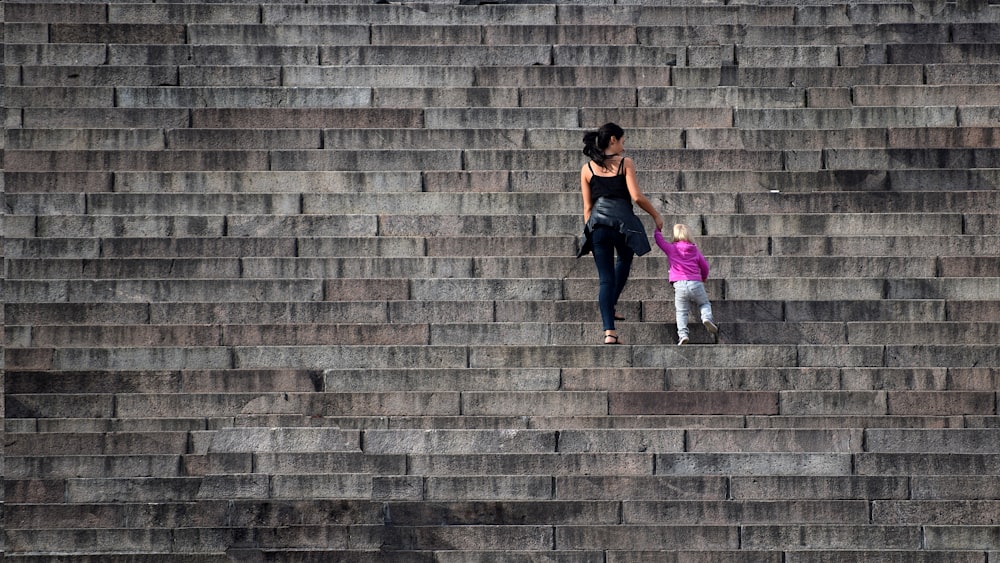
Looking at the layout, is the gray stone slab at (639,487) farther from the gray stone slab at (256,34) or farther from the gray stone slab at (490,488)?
the gray stone slab at (256,34)

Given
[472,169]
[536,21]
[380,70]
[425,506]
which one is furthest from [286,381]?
[536,21]

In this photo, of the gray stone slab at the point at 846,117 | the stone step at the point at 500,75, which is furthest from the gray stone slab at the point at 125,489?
the gray stone slab at the point at 846,117

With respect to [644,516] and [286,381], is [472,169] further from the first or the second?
[644,516]

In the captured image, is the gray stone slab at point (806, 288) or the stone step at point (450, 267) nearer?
the gray stone slab at point (806, 288)

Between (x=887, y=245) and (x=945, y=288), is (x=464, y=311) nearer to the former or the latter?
(x=887, y=245)

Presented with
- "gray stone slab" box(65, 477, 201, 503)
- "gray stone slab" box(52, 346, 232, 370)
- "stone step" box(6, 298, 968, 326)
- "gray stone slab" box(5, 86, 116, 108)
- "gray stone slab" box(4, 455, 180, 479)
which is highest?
"gray stone slab" box(5, 86, 116, 108)

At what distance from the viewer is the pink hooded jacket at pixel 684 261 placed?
455 inches

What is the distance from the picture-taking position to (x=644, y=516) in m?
10.4

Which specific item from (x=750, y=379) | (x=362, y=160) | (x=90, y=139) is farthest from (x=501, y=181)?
(x=90, y=139)

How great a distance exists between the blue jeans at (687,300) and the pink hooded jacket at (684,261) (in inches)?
1.9

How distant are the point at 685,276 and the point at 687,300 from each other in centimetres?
18

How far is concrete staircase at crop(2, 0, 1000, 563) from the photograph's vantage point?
34.4 feet

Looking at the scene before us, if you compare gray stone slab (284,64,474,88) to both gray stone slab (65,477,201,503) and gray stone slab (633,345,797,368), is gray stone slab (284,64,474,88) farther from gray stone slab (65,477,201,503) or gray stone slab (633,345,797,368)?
gray stone slab (65,477,201,503)

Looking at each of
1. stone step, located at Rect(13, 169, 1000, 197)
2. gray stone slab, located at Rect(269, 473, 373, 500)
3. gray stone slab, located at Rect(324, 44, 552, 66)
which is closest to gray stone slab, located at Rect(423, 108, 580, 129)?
stone step, located at Rect(13, 169, 1000, 197)
